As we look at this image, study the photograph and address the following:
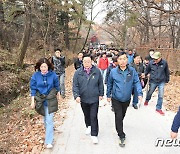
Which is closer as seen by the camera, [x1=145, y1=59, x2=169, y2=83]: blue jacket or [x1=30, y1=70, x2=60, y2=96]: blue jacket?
[x1=30, y1=70, x2=60, y2=96]: blue jacket

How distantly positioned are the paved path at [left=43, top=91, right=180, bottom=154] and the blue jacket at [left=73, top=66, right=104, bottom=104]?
98cm

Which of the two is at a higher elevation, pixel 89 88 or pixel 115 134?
pixel 89 88

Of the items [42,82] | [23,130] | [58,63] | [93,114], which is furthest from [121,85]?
[58,63]

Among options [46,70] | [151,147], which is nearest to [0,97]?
[46,70]

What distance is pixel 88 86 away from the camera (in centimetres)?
557

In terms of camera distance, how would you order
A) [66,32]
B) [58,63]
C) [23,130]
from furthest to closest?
[66,32] → [58,63] → [23,130]

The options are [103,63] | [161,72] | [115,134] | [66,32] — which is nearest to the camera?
[115,134]

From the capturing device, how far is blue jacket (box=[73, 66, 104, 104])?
556 cm

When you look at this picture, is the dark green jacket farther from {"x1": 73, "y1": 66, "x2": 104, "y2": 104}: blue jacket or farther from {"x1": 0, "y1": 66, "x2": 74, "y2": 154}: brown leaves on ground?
{"x1": 0, "y1": 66, "x2": 74, "y2": 154}: brown leaves on ground

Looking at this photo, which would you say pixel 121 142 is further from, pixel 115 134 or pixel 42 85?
pixel 42 85

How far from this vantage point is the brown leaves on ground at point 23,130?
5.84 meters

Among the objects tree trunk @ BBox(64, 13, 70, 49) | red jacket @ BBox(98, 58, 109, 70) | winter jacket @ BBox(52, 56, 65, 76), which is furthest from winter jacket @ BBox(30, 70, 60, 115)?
tree trunk @ BBox(64, 13, 70, 49)

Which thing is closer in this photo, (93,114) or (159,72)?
(93,114)

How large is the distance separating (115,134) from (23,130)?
8.04 ft
